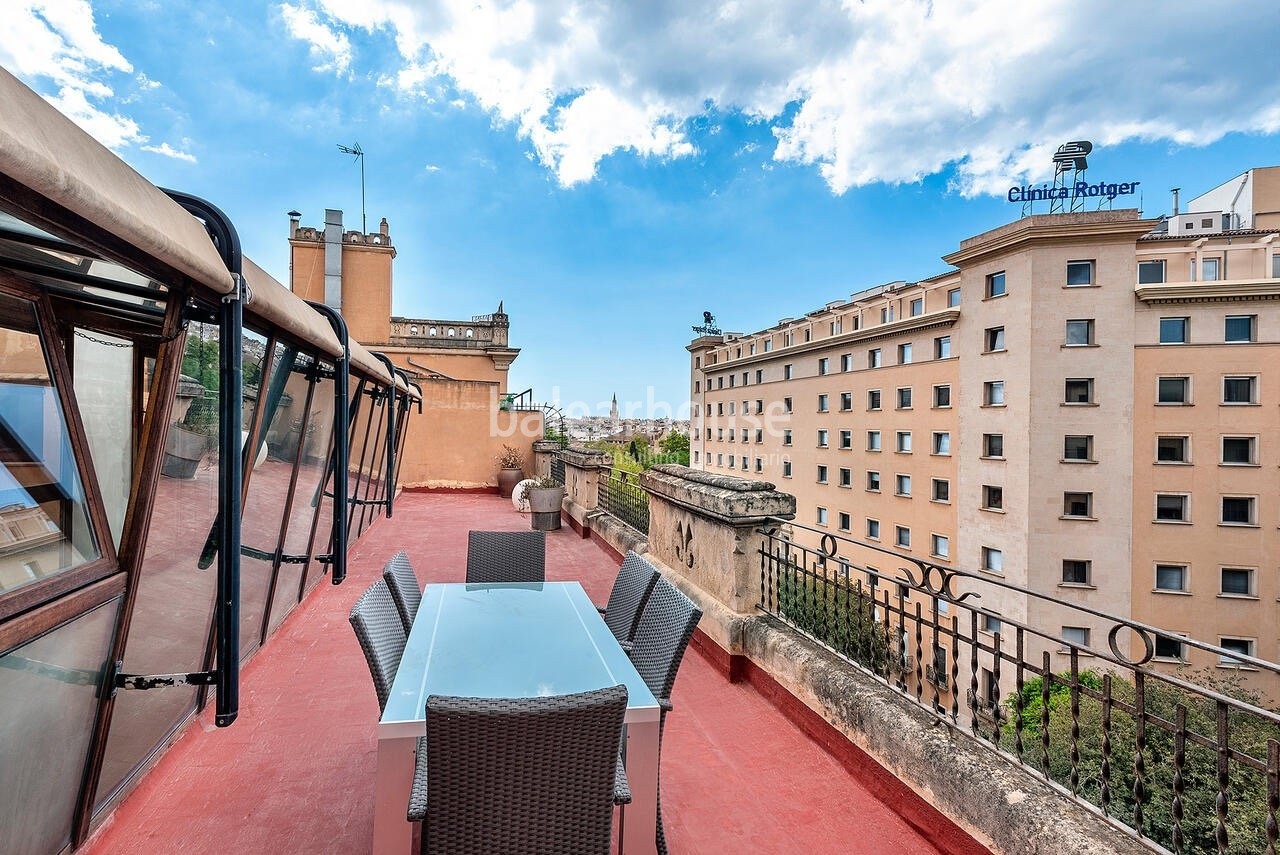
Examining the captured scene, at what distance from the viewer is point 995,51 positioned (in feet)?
67.3

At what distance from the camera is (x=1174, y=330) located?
2289 centimetres

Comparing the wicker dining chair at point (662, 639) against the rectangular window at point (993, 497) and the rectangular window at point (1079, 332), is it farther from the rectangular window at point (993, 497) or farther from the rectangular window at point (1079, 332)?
the rectangular window at point (1079, 332)

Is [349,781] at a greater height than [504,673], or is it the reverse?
[504,673]

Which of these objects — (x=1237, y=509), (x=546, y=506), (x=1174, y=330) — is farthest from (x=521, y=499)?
(x=1237, y=509)

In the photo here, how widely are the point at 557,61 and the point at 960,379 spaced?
890 inches

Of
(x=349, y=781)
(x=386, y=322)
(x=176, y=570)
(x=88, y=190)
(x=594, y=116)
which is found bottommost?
(x=349, y=781)

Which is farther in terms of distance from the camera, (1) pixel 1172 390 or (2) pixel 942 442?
(2) pixel 942 442

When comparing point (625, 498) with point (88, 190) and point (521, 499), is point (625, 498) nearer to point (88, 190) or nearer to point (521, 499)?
point (521, 499)

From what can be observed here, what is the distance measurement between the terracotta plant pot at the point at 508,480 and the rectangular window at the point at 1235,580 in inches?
1107

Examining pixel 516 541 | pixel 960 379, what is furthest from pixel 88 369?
pixel 960 379

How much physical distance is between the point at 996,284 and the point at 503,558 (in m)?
28.3

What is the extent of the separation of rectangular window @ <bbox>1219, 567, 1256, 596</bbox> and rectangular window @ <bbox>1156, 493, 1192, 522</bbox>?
8.35 ft

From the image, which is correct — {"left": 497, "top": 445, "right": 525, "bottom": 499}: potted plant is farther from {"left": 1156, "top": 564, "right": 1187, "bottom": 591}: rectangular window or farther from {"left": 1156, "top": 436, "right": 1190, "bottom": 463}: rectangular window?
{"left": 1156, "top": 564, "right": 1187, "bottom": 591}: rectangular window

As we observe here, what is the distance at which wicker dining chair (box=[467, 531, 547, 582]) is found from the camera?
3.94 metres
